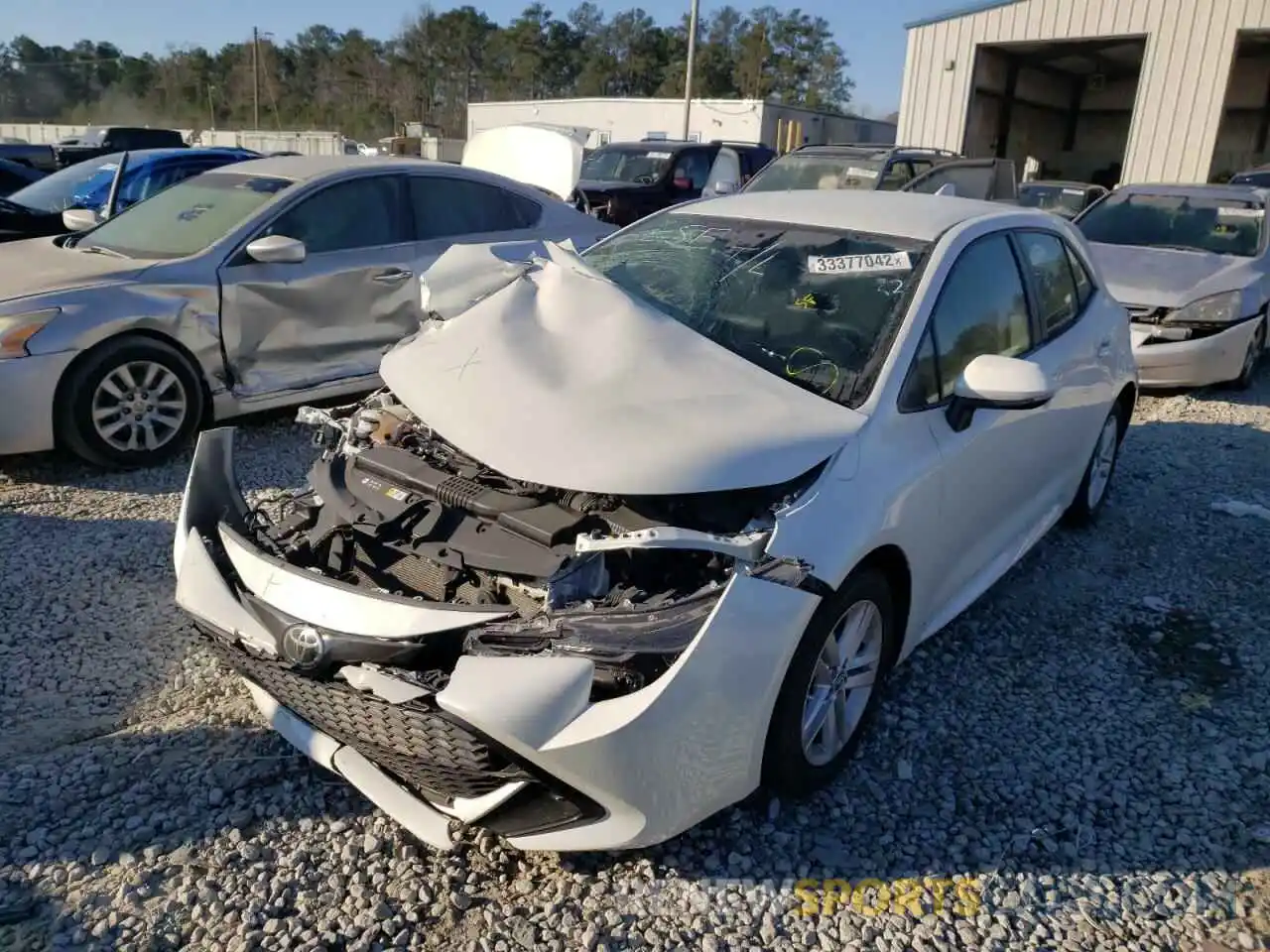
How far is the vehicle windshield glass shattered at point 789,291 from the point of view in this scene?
309cm

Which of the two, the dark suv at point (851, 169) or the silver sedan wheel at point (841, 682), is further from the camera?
the dark suv at point (851, 169)

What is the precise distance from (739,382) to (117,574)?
275 cm

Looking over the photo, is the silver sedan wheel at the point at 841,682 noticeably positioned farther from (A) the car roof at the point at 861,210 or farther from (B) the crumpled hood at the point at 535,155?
(B) the crumpled hood at the point at 535,155

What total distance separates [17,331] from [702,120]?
28.6 m

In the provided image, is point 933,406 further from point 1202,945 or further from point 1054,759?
point 1202,945

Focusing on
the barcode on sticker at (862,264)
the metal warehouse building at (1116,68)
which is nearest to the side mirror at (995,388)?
the barcode on sticker at (862,264)

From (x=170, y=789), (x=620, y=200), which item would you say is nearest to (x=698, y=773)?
(x=170, y=789)

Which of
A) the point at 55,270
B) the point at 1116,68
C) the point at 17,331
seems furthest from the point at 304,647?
the point at 1116,68

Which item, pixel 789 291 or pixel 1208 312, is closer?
pixel 789 291

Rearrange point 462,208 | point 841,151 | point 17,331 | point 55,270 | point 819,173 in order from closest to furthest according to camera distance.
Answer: point 17,331
point 55,270
point 462,208
point 819,173
point 841,151

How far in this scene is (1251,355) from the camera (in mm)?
7832

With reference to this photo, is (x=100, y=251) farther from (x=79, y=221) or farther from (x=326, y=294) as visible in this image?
(x=326, y=294)

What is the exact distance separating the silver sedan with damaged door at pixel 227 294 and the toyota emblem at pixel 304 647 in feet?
10.5

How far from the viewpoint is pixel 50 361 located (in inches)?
188
